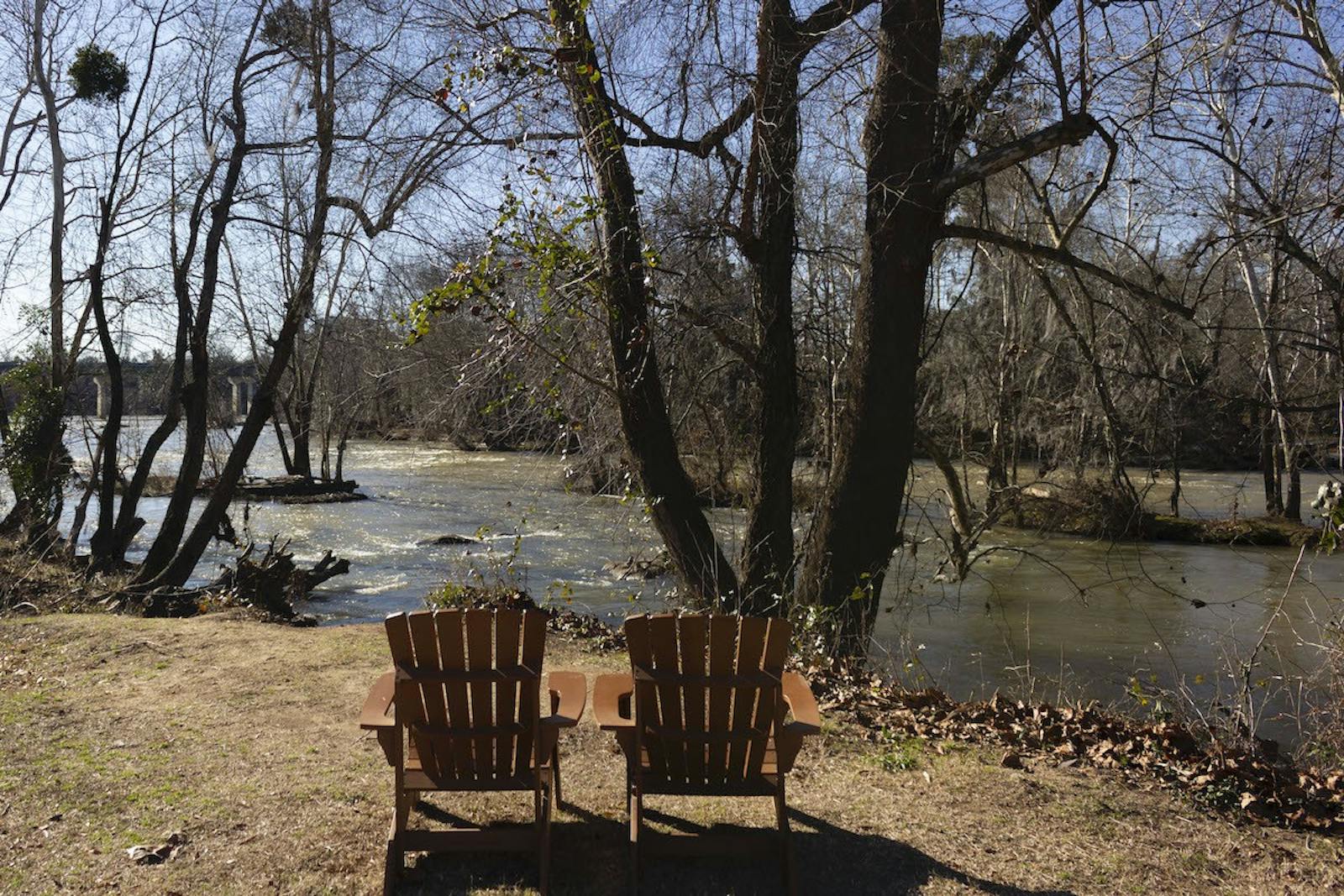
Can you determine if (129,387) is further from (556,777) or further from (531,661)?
(531,661)

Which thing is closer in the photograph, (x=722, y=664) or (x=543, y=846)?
(x=543, y=846)

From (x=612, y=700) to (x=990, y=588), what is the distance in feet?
40.3

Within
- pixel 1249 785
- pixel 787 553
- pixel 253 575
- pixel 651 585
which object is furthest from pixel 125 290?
pixel 1249 785

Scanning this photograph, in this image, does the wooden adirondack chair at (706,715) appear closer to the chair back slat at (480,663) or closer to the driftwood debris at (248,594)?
the chair back slat at (480,663)

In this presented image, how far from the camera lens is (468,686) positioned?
406 centimetres

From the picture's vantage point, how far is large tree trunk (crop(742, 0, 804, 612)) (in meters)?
8.20

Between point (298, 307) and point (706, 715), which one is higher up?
point (298, 307)

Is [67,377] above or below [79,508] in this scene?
above

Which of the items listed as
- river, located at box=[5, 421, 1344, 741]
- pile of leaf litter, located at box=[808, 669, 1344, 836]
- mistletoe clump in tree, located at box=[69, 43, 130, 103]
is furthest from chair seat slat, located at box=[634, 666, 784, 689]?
mistletoe clump in tree, located at box=[69, 43, 130, 103]

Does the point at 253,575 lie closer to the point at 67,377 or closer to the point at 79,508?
the point at 79,508

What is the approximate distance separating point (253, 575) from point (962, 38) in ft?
29.7

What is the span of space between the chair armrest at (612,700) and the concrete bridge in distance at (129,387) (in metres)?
12.1

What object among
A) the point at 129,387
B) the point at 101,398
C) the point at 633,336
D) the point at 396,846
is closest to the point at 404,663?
the point at 396,846

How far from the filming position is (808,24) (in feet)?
27.2
